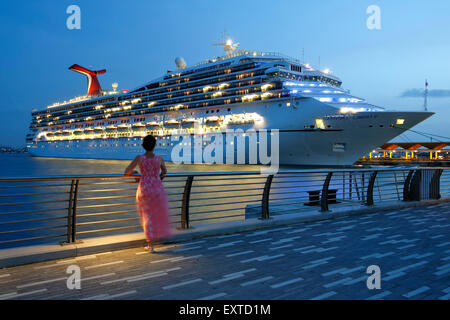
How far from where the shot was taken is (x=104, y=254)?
4605 mm

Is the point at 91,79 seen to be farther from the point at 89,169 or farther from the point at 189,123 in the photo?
the point at 89,169

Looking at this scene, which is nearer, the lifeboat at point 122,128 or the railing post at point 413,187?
the railing post at point 413,187

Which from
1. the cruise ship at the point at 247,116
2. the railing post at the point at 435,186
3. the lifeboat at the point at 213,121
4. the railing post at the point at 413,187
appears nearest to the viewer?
the railing post at the point at 413,187

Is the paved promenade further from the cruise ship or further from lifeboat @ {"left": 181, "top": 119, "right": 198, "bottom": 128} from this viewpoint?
lifeboat @ {"left": 181, "top": 119, "right": 198, "bottom": 128}

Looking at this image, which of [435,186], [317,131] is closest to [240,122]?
[317,131]

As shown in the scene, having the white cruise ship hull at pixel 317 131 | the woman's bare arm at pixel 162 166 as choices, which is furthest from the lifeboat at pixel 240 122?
the woman's bare arm at pixel 162 166

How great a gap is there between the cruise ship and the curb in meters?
26.5

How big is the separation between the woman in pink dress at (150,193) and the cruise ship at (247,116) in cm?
2945

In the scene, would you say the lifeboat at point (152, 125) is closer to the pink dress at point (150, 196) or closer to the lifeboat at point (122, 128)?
the lifeboat at point (122, 128)

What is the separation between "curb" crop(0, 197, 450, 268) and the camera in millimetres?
4190

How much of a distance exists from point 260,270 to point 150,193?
70.1 inches

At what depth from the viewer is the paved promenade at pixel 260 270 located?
3.34 meters

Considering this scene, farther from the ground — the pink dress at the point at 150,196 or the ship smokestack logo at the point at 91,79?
the ship smokestack logo at the point at 91,79

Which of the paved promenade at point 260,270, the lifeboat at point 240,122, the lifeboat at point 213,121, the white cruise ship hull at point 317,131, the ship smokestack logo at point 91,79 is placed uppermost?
the ship smokestack logo at point 91,79
